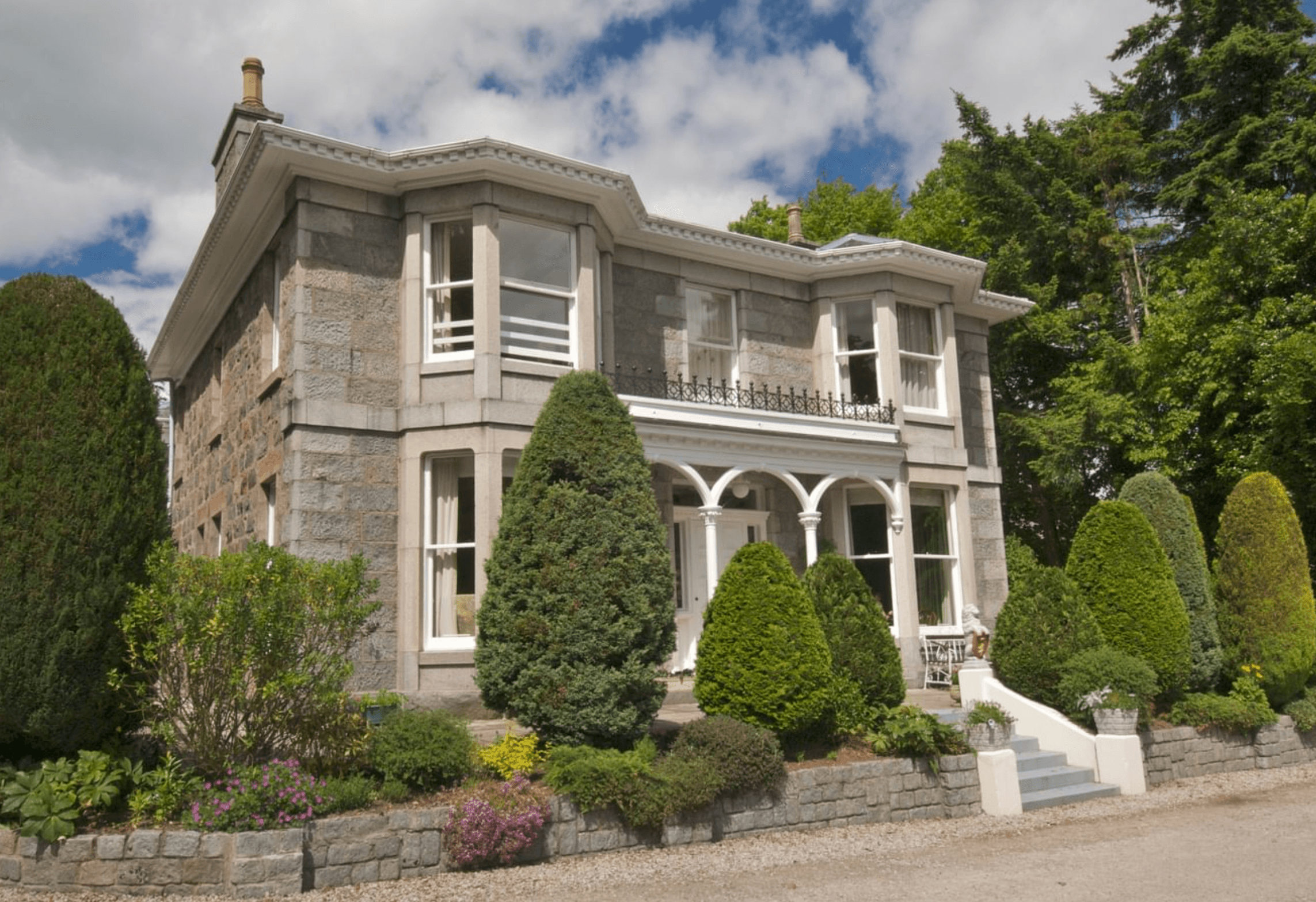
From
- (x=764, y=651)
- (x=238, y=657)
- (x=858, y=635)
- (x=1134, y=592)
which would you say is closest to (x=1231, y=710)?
(x=1134, y=592)

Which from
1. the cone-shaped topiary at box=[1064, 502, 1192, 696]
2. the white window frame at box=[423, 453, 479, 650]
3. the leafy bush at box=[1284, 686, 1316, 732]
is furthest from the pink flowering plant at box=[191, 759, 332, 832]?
the leafy bush at box=[1284, 686, 1316, 732]

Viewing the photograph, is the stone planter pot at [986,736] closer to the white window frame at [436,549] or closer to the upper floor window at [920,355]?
the white window frame at [436,549]

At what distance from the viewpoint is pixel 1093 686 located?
36.6 feet

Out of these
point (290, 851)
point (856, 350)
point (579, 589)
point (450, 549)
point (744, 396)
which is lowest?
point (290, 851)

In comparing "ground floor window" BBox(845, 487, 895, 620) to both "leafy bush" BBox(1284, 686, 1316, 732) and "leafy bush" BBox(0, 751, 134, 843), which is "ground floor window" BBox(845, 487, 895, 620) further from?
"leafy bush" BBox(0, 751, 134, 843)

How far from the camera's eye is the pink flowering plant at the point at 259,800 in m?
6.75

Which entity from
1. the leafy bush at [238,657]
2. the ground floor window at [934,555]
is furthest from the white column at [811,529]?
the leafy bush at [238,657]

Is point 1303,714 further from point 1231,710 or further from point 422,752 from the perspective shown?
point 422,752

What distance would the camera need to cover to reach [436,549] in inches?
464

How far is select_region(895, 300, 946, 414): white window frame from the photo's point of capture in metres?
16.2

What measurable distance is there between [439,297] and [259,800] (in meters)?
7.04

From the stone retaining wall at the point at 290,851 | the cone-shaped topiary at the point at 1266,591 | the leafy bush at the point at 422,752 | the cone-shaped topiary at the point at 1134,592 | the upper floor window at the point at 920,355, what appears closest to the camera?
the stone retaining wall at the point at 290,851

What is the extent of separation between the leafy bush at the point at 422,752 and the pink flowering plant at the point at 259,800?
2.13 ft

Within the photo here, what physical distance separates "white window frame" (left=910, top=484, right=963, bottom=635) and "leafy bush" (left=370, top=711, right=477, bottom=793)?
9227 mm
